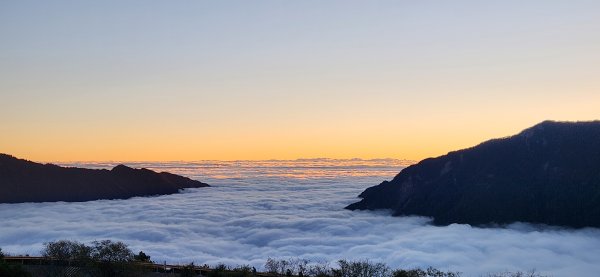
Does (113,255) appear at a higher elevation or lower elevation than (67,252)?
higher

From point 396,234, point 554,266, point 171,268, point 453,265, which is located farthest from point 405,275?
point 396,234

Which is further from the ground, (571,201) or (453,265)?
(571,201)

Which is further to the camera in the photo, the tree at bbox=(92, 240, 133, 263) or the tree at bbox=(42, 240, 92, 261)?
the tree at bbox=(42, 240, 92, 261)

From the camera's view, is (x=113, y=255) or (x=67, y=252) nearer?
(x=113, y=255)

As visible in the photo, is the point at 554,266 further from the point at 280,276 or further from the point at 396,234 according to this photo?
the point at 280,276

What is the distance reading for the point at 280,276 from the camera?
99.9m

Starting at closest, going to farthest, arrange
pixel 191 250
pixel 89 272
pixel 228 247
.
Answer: pixel 89 272 → pixel 191 250 → pixel 228 247

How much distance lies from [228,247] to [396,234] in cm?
5373

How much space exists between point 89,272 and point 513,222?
486 ft

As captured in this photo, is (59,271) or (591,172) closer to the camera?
(59,271)

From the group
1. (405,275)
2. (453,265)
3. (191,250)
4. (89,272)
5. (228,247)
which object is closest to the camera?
(405,275)

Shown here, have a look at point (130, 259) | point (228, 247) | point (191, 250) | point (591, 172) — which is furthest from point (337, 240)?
point (130, 259)

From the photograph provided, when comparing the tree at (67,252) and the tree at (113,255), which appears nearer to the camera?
the tree at (113,255)

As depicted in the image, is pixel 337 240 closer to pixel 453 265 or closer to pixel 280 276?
pixel 453 265
